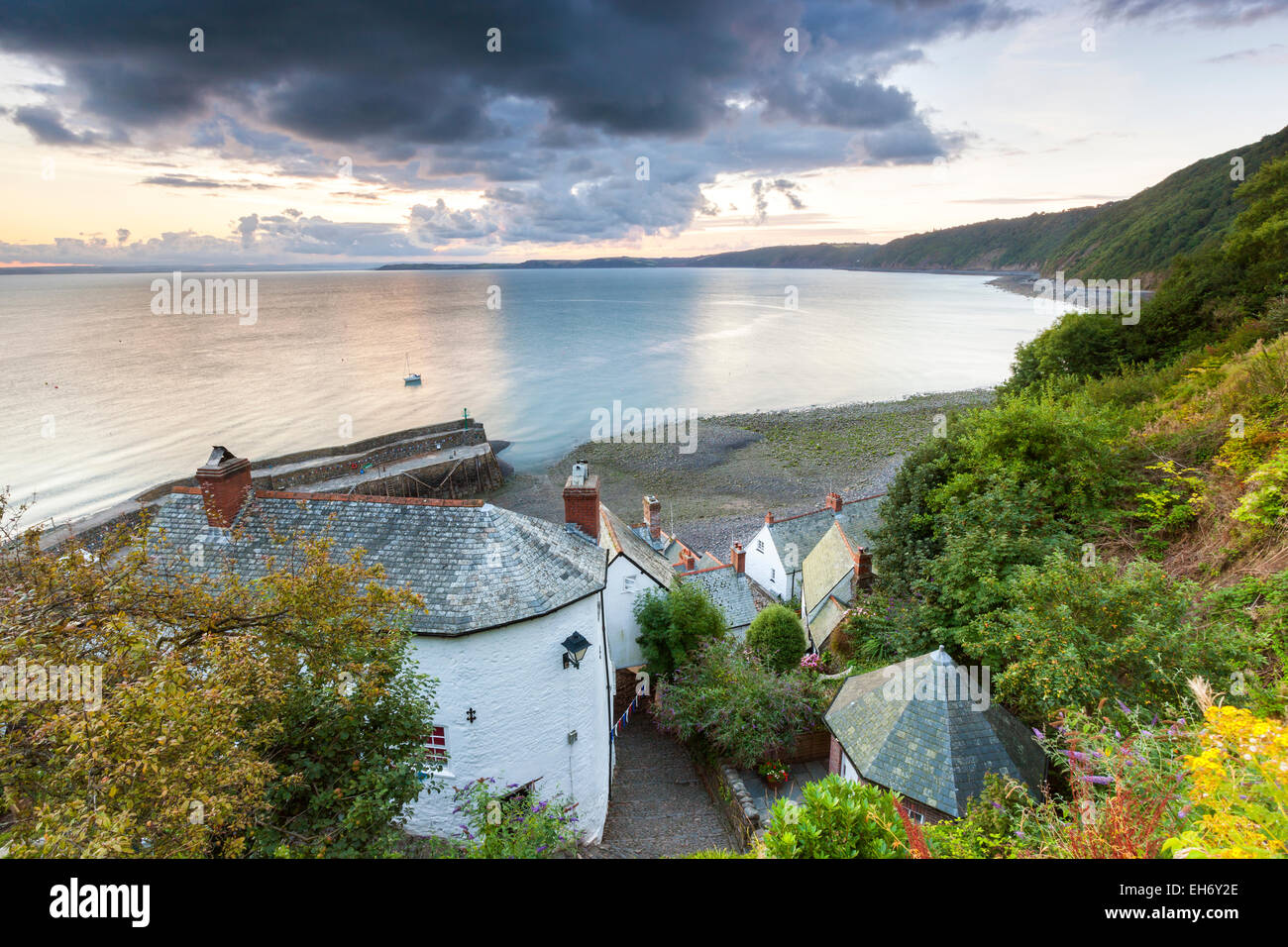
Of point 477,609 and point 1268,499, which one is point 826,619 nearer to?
point 1268,499

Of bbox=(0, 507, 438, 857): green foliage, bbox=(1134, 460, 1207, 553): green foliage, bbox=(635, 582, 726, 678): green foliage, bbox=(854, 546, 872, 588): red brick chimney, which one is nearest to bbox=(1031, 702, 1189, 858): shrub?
bbox=(0, 507, 438, 857): green foliage

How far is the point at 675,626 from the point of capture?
65.6ft

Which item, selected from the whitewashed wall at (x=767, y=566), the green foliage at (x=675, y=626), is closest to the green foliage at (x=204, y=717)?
the green foliage at (x=675, y=626)

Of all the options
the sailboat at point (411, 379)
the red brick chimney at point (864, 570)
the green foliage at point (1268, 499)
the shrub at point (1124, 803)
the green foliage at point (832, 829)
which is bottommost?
the red brick chimney at point (864, 570)

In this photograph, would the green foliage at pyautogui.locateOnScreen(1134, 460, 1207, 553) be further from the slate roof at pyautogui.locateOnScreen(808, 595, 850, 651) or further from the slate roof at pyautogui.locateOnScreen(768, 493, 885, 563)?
the slate roof at pyautogui.locateOnScreen(768, 493, 885, 563)

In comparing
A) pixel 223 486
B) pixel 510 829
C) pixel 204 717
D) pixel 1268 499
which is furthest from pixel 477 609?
pixel 1268 499

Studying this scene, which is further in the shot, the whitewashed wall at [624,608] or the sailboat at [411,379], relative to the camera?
the sailboat at [411,379]

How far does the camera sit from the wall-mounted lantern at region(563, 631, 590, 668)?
47.6 feet

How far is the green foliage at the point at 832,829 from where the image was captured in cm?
604

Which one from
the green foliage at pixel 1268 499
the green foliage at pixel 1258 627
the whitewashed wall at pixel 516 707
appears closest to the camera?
the green foliage at pixel 1258 627

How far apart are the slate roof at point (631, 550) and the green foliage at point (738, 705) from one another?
3.74 m

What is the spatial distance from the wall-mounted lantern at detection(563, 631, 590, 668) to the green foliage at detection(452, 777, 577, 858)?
3066 millimetres

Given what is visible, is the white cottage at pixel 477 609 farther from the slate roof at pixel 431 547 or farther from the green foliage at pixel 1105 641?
the green foliage at pixel 1105 641

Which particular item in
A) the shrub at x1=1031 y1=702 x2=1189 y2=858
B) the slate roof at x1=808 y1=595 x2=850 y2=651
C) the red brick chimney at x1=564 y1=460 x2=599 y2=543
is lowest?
the slate roof at x1=808 y1=595 x2=850 y2=651
